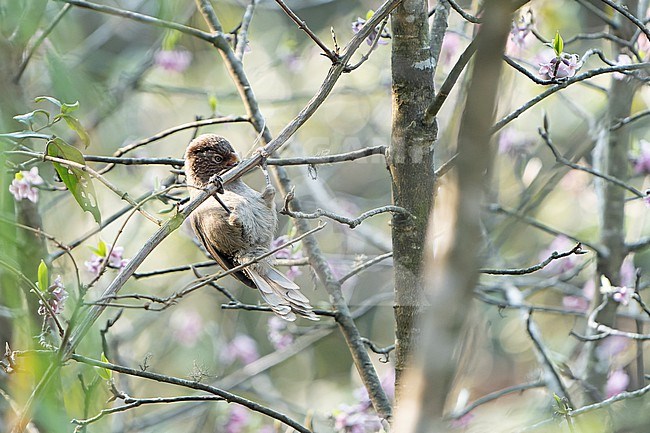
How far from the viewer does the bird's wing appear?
260cm

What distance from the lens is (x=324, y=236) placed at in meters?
5.65

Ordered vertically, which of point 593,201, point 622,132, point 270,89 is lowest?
point 622,132

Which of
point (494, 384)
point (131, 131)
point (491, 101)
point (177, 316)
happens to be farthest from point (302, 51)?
point (491, 101)

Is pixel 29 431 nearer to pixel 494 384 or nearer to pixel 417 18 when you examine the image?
pixel 417 18

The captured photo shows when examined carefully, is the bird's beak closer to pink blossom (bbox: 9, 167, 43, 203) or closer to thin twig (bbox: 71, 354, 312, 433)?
pink blossom (bbox: 9, 167, 43, 203)

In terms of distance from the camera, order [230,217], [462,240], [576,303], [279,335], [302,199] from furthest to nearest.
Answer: [302,199] → [576,303] → [279,335] → [230,217] → [462,240]

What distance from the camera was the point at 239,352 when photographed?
443 cm

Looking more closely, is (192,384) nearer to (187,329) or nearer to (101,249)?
(101,249)

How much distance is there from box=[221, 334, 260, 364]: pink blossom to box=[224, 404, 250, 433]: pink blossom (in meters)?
0.69

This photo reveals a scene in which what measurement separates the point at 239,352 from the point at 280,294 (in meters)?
2.27

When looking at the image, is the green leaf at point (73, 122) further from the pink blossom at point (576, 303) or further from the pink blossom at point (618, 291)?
the pink blossom at point (576, 303)

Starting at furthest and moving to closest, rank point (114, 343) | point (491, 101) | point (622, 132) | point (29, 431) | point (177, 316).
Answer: point (177, 316)
point (114, 343)
point (622, 132)
point (29, 431)
point (491, 101)

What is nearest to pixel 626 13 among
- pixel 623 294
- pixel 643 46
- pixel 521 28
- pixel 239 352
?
pixel 521 28

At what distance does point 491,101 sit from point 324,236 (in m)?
5.05
